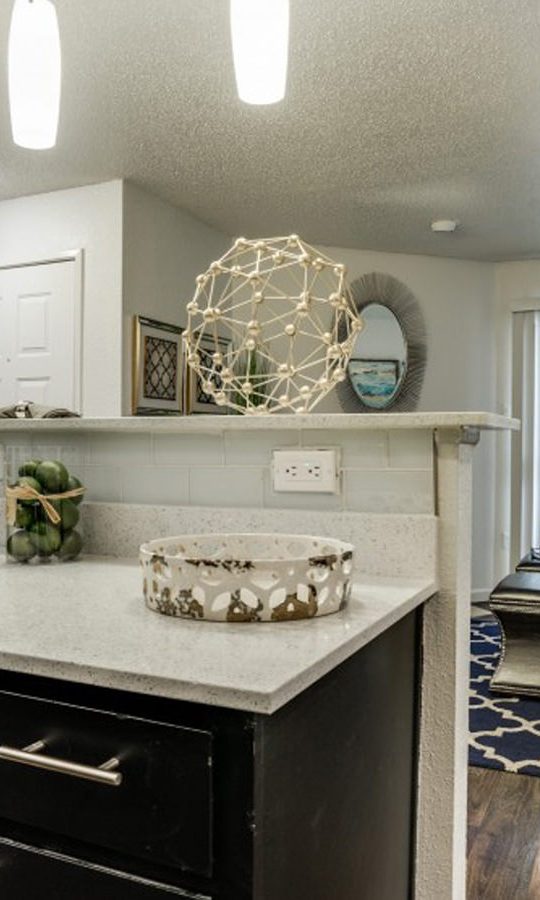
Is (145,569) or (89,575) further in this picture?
(89,575)

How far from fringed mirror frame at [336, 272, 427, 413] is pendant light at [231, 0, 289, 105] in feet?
12.6

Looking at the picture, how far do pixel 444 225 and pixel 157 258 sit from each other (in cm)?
169

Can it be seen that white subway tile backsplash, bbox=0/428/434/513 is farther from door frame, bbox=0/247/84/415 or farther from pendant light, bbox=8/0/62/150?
door frame, bbox=0/247/84/415

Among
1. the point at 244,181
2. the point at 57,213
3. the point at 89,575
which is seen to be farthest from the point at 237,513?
the point at 57,213

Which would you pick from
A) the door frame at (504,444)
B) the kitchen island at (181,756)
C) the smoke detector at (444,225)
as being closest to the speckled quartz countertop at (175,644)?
the kitchen island at (181,756)

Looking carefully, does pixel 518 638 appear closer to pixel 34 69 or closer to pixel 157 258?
pixel 157 258

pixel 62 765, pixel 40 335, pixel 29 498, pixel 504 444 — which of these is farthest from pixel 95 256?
pixel 62 765

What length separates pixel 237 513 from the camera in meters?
1.35

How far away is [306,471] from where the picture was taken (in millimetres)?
1299

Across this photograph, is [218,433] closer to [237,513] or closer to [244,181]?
[237,513]

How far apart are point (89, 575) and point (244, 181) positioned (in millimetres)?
3022

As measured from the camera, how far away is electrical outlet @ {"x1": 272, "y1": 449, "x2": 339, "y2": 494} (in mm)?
1284

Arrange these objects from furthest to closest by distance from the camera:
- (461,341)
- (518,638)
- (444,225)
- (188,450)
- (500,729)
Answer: (461,341) → (444,225) → (518,638) → (500,729) → (188,450)

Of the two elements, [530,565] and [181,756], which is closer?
[181,756]
